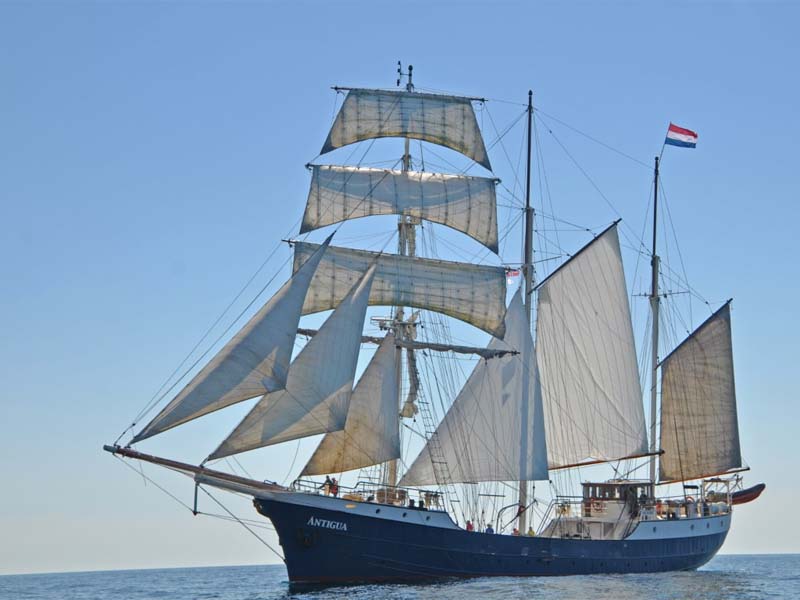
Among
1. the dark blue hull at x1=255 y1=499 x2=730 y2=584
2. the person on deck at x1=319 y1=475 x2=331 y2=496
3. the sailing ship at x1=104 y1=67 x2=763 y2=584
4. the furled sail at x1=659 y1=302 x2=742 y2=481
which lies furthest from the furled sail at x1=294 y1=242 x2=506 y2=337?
the furled sail at x1=659 y1=302 x2=742 y2=481

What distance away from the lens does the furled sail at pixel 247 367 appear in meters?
44.6

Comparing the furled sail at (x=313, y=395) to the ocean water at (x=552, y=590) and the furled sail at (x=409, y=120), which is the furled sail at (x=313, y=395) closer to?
the ocean water at (x=552, y=590)

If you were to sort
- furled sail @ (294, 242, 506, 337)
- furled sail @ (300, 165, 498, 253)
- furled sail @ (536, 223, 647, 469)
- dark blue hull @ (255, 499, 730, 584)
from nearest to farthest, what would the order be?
1. dark blue hull @ (255, 499, 730, 584)
2. furled sail @ (294, 242, 506, 337)
3. furled sail @ (300, 165, 498, 253)
4. furled sail @ (536, 223, 647, 469)

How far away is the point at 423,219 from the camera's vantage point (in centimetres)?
6362

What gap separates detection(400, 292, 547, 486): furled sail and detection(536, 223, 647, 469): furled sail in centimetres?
288

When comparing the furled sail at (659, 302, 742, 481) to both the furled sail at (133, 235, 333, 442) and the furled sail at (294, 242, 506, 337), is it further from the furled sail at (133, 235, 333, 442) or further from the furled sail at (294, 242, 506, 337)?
the furled sail at (133, 235, 333, 442)

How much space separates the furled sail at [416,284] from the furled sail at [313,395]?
24.1 feet

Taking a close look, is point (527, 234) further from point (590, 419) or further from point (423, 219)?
point (590, 419)

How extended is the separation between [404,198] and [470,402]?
1096 cm

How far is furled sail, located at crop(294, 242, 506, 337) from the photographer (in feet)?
196

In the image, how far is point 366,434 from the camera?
53.7 m

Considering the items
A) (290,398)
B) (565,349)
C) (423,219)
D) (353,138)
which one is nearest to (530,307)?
(565,349)

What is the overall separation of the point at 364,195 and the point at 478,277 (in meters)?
7.12

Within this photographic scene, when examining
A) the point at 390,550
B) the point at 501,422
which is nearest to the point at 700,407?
the point at 501,422
